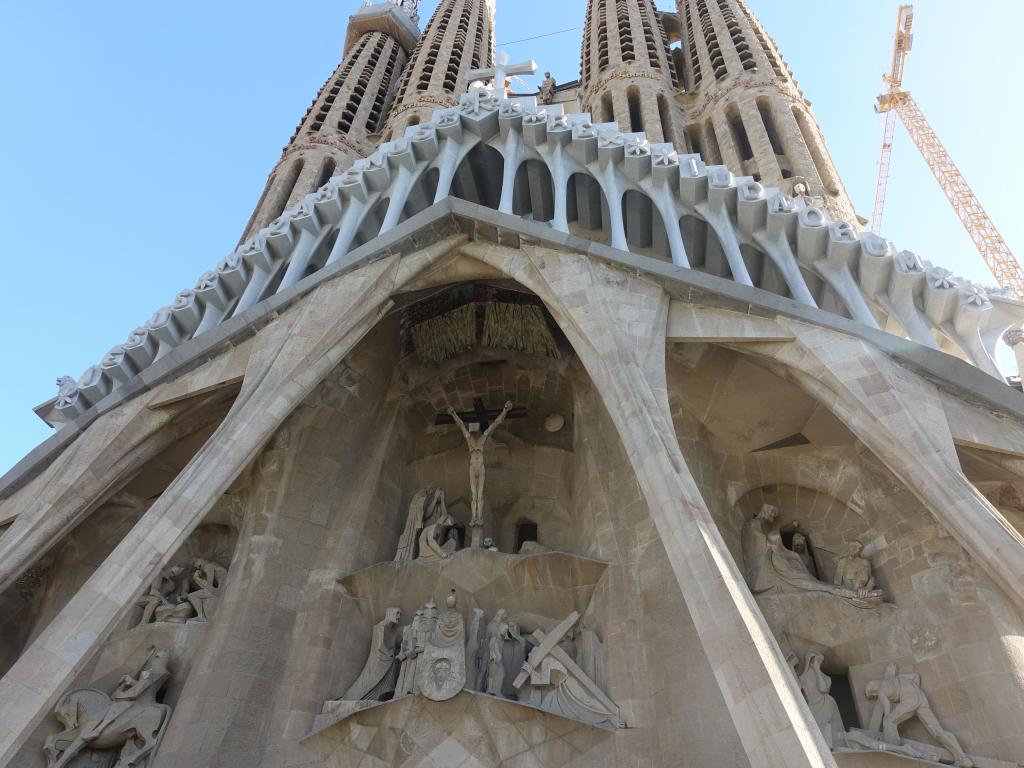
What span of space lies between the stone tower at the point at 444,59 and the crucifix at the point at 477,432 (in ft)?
34.7

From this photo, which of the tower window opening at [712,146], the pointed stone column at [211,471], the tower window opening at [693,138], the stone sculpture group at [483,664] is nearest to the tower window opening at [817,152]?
the tower window opening at [712,146]

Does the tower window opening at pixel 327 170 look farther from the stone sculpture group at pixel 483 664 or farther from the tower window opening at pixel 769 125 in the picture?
the stone sculpture group at pixel 483 664

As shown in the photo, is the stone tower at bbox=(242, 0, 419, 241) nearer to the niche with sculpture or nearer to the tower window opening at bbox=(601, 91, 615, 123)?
the tower window opening at bbox=(601, 91, 615, 123)

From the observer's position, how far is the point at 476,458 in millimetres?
10227

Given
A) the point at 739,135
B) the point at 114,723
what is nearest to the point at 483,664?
the point at 114,723

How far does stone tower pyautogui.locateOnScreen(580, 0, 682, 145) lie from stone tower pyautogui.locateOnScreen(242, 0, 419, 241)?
5841 millimetres

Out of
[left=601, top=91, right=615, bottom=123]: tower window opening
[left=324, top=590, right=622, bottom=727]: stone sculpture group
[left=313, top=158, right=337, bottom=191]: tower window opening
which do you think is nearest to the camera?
[left=324, top=590, right=622, bottom=727]: stone sculpture group

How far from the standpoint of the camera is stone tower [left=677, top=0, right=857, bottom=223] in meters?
15.4

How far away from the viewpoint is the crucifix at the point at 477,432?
9859 millimetres

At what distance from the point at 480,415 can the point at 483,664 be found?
12.7 feet

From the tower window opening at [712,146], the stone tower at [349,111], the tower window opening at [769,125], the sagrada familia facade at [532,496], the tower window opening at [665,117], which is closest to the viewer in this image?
the sagrada familia facade at [532,496]

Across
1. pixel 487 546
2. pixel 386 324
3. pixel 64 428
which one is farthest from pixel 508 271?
pixel 64 428

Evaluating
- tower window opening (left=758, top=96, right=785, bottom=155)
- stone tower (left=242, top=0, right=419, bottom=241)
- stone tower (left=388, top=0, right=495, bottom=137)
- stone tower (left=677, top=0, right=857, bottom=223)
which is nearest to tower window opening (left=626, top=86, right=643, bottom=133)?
stone tower (left=677, top=0, right=857, bottom=223)

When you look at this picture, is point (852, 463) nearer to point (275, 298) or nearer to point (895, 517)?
point (895, 517)
